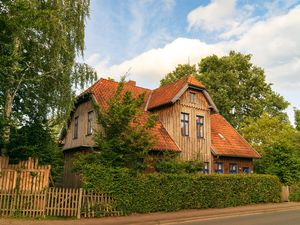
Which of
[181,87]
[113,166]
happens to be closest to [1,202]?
[113,166]

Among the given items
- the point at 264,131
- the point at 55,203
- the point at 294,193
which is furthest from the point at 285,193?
the point at 55,203

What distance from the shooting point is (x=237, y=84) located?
45.2 meters

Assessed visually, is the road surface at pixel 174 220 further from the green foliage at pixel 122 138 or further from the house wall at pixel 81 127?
the house wall at pixel 81 127

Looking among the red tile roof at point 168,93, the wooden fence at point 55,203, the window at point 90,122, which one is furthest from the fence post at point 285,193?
the window at point 90,122

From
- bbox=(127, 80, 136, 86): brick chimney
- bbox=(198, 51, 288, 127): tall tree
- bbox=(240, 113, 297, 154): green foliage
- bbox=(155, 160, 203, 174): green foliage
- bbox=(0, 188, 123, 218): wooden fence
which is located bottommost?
bbox=(0, 188, 123, 218): wooden fence

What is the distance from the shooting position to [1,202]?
1333 centimetres

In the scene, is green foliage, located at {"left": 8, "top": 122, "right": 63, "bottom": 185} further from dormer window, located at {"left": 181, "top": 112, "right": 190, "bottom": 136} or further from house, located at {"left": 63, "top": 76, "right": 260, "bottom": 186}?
dormer window, located at {"left": 181, "top": 112, "right": 190, "bottom": 136}

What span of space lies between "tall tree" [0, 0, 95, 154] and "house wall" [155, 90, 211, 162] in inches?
283

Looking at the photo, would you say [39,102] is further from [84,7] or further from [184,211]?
[184,211]

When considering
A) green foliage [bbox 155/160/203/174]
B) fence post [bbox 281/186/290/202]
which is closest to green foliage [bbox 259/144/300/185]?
fence post [bbox 281/186/290/202]

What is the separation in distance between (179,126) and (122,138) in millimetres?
7697

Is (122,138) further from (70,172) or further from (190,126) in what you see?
(190,126)

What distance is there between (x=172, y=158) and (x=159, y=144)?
4.40 feet

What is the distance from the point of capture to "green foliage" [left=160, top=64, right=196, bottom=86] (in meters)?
47.0
